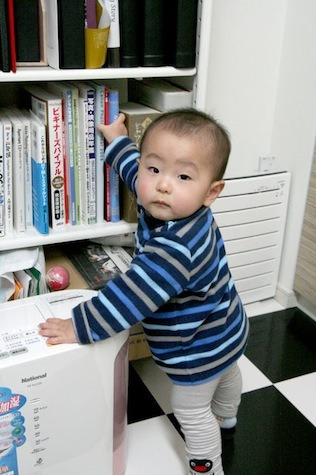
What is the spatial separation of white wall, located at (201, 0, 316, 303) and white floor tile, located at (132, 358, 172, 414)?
64cm

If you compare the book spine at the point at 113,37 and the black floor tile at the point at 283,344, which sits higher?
the book spine at the point at 113,37

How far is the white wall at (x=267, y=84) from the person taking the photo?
1.53 metres

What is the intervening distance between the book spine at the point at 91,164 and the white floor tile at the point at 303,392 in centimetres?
73

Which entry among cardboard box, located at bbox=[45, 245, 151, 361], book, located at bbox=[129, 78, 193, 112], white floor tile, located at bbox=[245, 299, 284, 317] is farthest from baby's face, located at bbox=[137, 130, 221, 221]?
white floor tile, located at bbox=[245, 299, 284, 317]

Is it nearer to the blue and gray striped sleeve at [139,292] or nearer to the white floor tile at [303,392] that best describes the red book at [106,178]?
the blue and gray striped sleeve at [139,292]

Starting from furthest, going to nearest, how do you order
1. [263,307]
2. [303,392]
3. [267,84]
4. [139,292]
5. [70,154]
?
[263,307] < [267,84] < [303,392] < [70,154] < [139,292]

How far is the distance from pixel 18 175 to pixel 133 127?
28 centimetres

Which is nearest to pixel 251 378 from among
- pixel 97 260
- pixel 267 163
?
pixel 97 260

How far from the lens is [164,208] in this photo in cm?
100

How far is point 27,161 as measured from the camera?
1.16m

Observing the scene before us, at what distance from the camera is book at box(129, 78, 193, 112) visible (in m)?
1.22

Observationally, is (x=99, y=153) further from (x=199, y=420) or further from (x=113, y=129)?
(x=199, y=420)

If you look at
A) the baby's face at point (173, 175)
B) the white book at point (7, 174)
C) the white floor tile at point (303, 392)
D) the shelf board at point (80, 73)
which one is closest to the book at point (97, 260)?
the white book at point (7, 174)

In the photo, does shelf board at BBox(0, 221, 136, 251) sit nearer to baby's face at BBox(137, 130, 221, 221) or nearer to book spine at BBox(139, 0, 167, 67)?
baby's face at BBox(137, 130, 221, 221)
